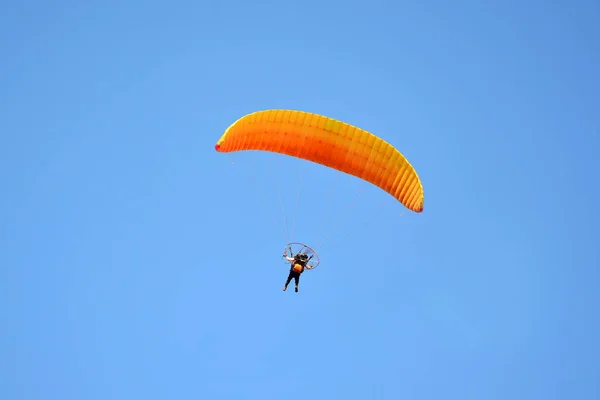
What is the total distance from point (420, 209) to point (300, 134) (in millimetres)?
4818

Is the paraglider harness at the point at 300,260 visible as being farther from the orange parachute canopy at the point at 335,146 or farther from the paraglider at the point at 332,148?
the orange parachute canopy at the point at 335,146

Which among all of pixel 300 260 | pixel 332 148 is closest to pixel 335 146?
pixel 332 148

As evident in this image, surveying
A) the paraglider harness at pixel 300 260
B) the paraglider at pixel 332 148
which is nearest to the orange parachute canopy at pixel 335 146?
the paraglider at pixel 332 148

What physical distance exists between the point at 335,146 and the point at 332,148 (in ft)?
0.50

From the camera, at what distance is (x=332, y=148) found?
114 ft

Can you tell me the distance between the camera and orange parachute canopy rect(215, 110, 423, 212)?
1346 inches

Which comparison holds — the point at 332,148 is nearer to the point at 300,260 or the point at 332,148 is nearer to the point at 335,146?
the point at 335,146

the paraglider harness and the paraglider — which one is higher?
the paraglider

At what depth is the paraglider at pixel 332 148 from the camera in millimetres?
34188

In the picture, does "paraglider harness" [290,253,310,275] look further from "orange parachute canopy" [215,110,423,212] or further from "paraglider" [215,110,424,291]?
"orange parachute canopy" [215,110,423,212]

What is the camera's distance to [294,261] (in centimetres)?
3534

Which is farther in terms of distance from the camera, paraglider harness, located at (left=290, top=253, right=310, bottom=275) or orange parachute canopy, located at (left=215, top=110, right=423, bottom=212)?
paraglider harness, located at (left=290, top=253, right=310, bottom=275)

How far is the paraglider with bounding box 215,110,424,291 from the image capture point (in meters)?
34.2

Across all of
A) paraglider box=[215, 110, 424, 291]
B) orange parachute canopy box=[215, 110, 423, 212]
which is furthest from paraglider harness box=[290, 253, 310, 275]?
orange parachute canopy box=[215, 110, 423, 212]
